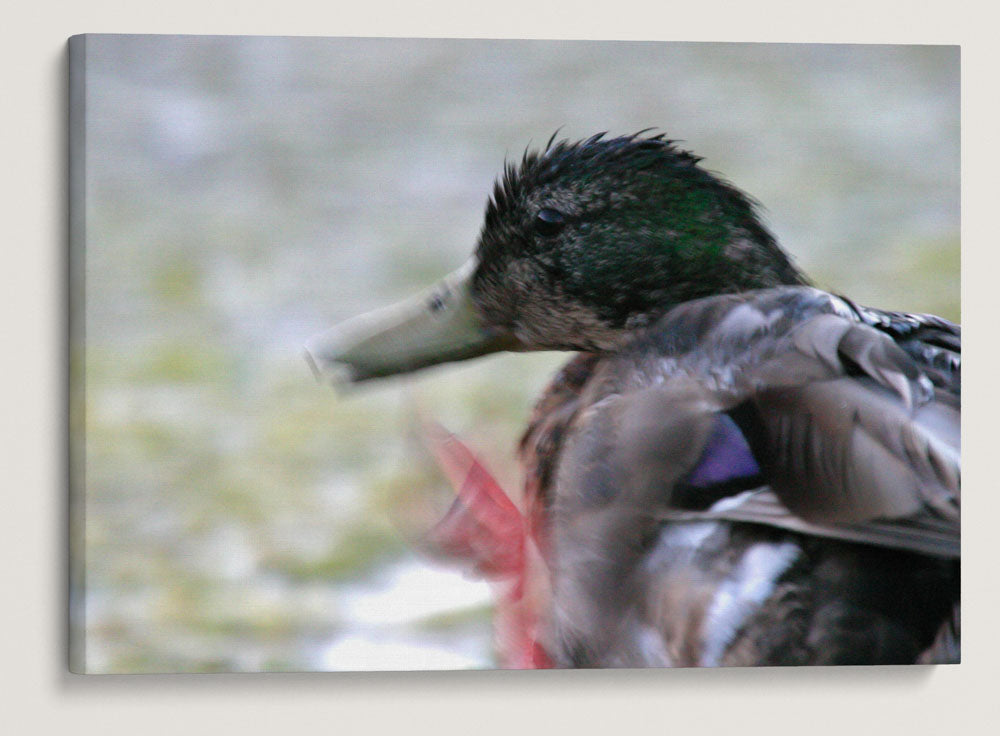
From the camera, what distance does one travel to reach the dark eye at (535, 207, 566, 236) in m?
1.72

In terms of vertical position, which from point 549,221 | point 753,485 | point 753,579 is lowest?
point 753,579

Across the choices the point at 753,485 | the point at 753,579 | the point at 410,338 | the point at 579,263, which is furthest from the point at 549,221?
the point at 753,579

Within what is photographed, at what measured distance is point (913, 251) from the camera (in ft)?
5.83

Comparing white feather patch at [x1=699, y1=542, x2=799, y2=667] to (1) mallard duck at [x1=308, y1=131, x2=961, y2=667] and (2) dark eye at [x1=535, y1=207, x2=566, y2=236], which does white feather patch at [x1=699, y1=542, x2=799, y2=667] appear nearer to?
(1) mallard duck at [x1=308, y1=131, x2=961, y2=667]

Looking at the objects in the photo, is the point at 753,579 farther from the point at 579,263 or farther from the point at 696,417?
the point at 579,263

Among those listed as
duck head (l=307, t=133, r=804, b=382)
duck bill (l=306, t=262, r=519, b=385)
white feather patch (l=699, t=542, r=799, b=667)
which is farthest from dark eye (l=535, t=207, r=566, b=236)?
white feather patch (l=699, t=542, r=799, b=667)

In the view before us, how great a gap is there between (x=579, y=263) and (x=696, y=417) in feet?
0.92

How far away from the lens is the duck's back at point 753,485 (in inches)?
63.9

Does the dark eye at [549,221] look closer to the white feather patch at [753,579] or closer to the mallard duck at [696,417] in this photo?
the mallard duck at [696,417]

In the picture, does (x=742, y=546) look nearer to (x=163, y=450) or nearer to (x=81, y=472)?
(x=163, y=450)

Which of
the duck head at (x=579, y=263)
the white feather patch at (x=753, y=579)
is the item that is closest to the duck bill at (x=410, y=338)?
the duck head at (x=579, y=263)

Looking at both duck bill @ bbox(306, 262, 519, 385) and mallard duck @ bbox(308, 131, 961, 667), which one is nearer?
mallard duck @ bbox(308, 131, 961, 667)

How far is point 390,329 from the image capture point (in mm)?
1738

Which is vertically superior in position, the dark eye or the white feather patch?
the dark eye
